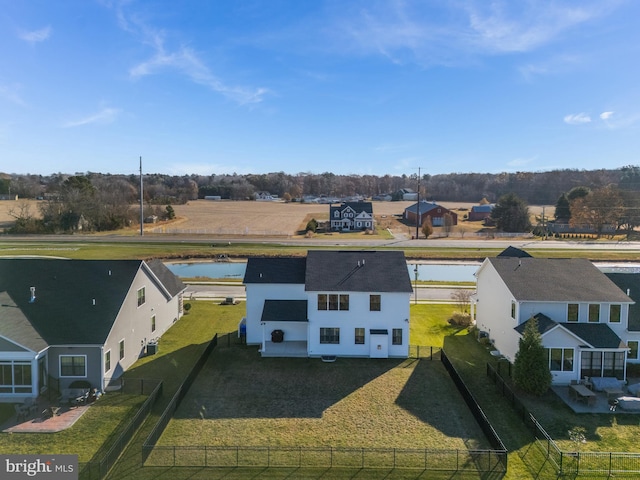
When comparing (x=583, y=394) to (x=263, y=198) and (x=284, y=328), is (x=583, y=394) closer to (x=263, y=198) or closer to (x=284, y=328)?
(x=284, y=328)

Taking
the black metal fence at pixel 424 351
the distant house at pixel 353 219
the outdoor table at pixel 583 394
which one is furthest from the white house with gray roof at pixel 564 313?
the distant house at pixel 353 219

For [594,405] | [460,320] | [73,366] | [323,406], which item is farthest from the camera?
[460,320]

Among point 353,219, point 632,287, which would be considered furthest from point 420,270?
point 353,219

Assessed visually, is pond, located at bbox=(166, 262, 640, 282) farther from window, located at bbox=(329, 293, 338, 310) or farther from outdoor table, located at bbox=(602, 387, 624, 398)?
outdoor table, located at bbox=(602, 387, 624, 398)

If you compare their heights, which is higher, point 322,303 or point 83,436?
point 322,303

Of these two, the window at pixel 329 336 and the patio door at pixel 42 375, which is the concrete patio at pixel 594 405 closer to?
the window at pixel 329 336

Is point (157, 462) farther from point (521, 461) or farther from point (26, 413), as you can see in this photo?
point (521, 461)
